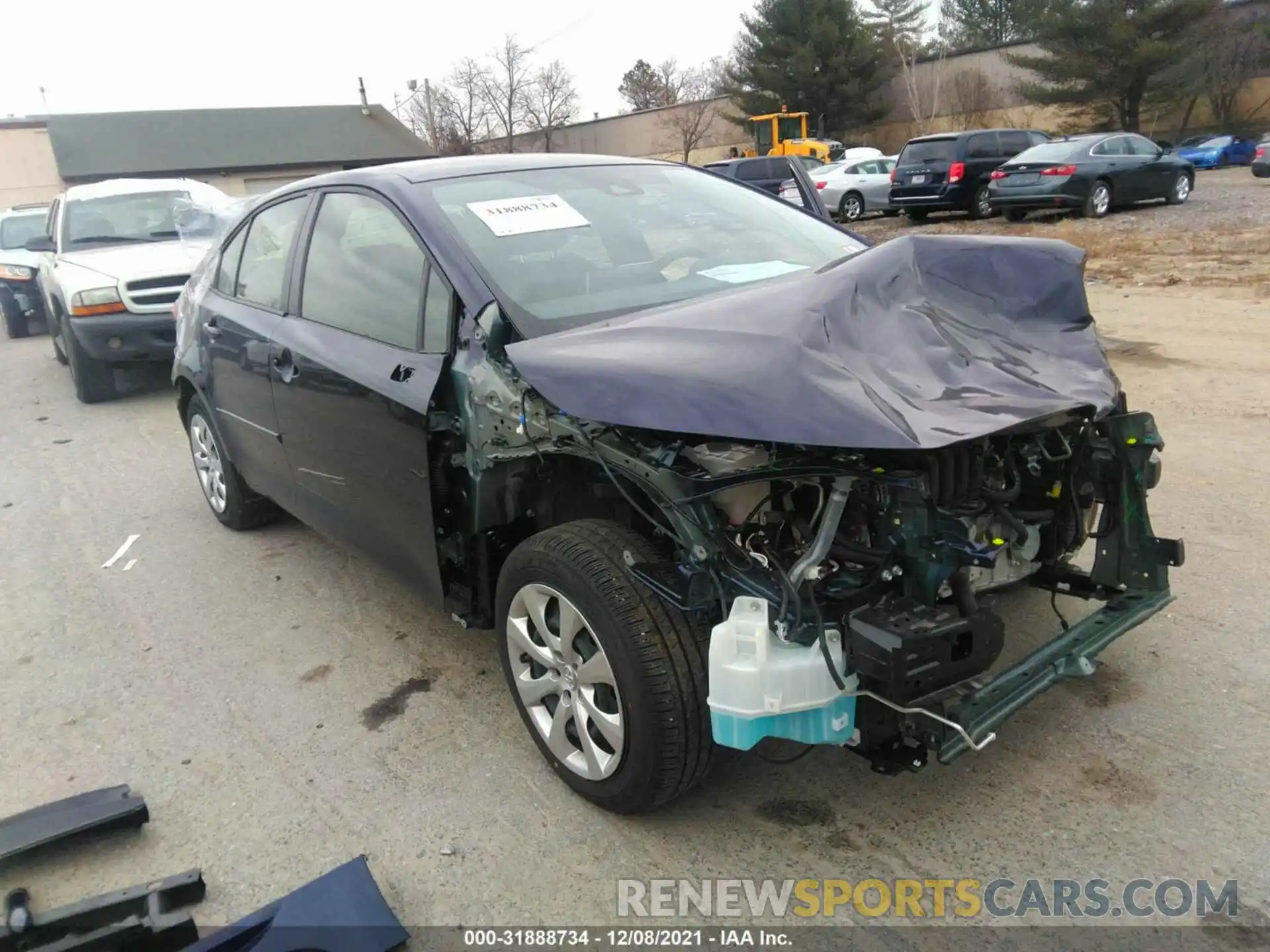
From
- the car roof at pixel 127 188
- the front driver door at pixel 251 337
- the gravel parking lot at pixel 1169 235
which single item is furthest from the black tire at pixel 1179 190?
the front driver door at pixel 251 337

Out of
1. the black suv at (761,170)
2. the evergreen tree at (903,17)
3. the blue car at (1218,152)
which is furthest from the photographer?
the evergreen tree at (903,17)

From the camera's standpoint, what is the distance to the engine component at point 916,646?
2197 mm

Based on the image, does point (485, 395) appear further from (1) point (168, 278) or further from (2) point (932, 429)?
(1) point (168, 278)

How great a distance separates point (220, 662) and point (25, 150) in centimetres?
4600

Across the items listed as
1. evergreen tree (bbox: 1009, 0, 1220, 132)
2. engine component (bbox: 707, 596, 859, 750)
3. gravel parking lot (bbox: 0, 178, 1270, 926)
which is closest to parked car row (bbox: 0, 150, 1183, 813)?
engine component (bbox: 707, 596, 859, 750)

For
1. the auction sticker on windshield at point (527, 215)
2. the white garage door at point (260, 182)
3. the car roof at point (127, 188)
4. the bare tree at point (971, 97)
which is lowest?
the auction sticker on windshield at point (527, 215)

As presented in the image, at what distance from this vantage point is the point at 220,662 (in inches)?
154

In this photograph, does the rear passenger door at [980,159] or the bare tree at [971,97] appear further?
the bare tree at [971,97]

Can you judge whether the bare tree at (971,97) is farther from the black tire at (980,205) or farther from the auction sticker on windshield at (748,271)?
the auction sticker on windshield at (748,271)

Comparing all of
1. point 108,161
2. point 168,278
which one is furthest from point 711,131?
point 168,278

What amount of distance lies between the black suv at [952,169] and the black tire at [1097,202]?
1745 millimetres

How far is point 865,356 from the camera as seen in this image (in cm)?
240

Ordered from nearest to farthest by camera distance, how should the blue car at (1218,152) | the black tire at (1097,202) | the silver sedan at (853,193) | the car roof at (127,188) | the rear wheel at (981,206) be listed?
the car roof at (127,188)
the black tire at (1097,202)
the rear wheel at (981,206)
the silver sedan at (853,193)
the blue car at (1218,152)

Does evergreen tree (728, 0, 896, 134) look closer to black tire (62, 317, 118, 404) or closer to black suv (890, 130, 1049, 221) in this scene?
black suv (890, 130, 1049, 221)
